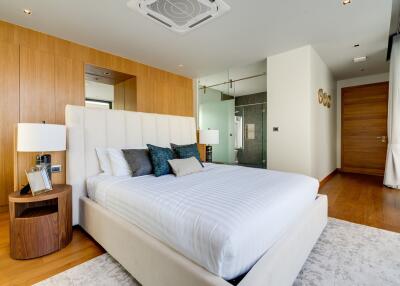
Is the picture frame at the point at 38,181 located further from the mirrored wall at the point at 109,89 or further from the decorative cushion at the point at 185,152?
the mirrored wall at the point at 109,89

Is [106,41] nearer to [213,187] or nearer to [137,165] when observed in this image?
[137,165]

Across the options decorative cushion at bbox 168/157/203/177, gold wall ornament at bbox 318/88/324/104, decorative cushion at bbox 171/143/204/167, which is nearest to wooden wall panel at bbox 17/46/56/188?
decorative cushion at bbox 171/143/204/167

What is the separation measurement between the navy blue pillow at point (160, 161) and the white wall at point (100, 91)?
325 cm

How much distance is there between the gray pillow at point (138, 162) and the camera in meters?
2.26

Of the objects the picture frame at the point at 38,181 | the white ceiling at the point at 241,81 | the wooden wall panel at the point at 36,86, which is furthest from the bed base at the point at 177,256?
the white ceiling at the point at 241,81

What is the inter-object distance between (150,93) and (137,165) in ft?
8.82

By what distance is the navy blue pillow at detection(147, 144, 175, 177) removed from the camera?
226 centimetres

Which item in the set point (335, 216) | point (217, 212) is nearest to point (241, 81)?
point (335, 216)

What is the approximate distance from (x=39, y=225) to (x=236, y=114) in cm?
518

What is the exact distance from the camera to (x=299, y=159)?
3.62m

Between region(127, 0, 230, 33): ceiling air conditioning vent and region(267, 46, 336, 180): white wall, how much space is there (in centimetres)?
189

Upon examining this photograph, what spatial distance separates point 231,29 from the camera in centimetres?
295

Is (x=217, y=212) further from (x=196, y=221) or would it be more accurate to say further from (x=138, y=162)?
(x=138, y=162)

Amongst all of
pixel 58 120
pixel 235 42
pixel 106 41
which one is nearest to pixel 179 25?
pixel 235 42
